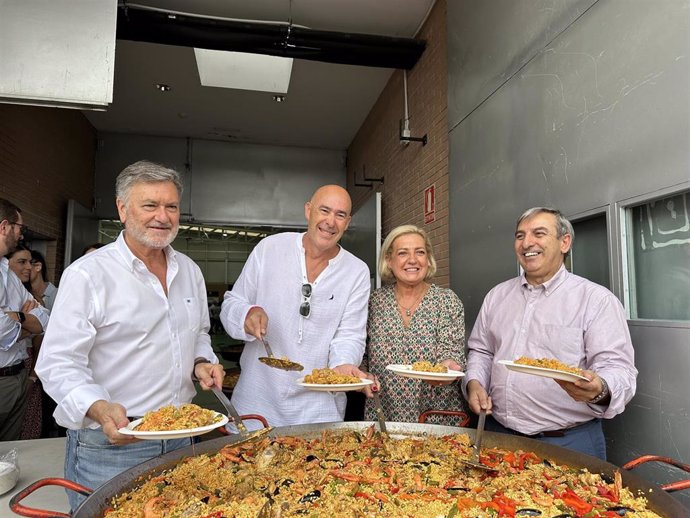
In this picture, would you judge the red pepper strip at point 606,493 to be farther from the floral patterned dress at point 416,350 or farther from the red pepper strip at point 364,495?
the floral patterned dress at point 416,350

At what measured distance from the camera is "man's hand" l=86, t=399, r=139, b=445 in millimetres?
1357

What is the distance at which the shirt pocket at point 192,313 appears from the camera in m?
1.92

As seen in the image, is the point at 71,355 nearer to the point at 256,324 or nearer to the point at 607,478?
the point at 256,324

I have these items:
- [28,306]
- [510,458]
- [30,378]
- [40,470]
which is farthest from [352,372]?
[30,378]

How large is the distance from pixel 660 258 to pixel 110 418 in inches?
83.2

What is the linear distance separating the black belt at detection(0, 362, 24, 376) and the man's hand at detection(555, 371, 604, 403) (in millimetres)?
3721

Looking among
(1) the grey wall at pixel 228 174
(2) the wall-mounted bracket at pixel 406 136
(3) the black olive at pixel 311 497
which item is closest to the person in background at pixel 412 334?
(3) the black olive at pixel 311 497

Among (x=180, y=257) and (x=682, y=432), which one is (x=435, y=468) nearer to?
(x=682, y=432)

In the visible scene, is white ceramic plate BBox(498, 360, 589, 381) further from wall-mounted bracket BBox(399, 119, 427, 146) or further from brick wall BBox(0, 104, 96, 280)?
brick wall BBox(0, 104, 96, 280)

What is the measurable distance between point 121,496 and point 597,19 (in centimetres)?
270

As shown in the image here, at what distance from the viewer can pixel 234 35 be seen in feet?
14.4

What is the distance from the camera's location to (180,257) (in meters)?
2.04

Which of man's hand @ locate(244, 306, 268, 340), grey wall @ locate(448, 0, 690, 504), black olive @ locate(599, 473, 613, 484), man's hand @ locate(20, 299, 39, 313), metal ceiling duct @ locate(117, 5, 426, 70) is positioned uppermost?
metal ceiling duct @ locate(117, 5, 426, 70)

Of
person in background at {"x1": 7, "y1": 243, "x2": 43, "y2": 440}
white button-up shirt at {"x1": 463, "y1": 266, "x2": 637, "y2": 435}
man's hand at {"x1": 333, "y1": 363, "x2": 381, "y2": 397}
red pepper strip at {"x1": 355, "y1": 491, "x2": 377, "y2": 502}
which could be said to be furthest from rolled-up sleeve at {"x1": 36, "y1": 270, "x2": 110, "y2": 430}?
person in background at {"x1": 7, "y1": 243, "x2": 43, "y2": 440}
